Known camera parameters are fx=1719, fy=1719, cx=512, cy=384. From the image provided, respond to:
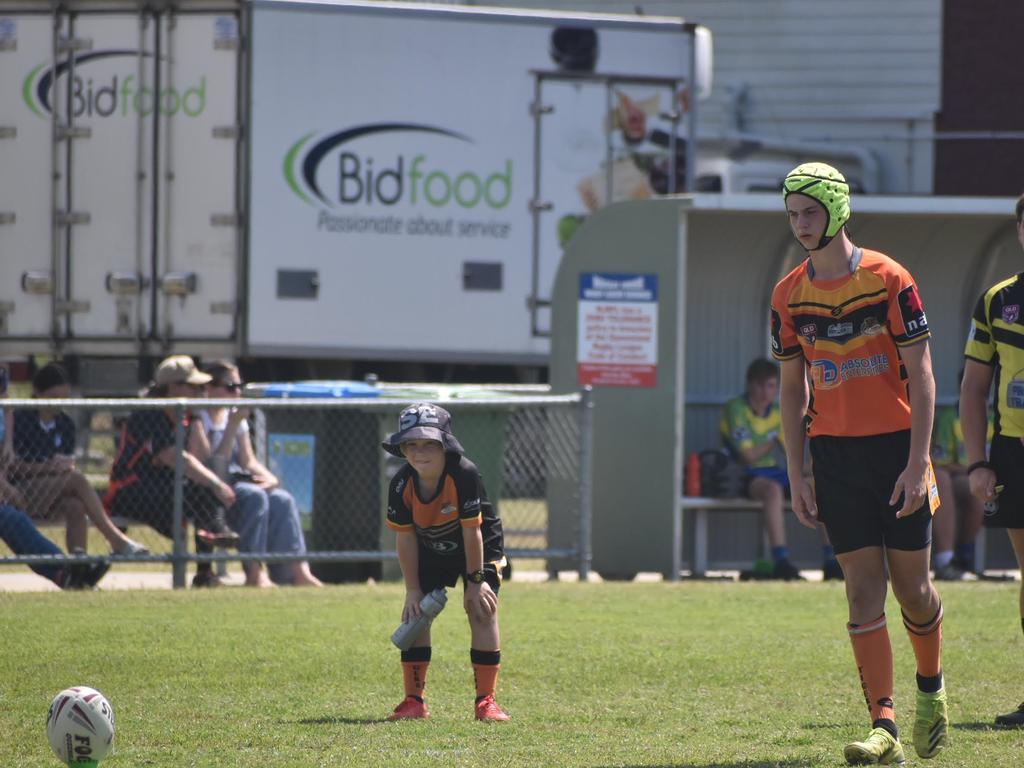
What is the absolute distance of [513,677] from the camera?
7629 mm

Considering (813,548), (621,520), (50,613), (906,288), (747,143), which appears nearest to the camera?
(906,288)

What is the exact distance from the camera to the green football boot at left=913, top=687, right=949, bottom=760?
5562 mm

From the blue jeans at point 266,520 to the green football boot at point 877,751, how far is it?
6.07m

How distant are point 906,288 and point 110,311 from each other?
12.0 m

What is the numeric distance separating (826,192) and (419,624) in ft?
7.65

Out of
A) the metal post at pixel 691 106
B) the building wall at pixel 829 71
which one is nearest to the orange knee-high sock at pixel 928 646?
the metal post at pixel 691 106

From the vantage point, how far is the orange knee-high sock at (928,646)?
568 cm

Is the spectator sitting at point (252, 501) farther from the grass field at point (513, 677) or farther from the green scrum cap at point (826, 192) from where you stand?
the green scrum cap at point (826, 192)

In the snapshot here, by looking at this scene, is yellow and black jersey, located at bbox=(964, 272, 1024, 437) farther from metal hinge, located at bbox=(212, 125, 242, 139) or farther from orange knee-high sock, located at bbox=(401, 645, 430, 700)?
metal hinge, located at bbox=(212, 125, 242, 139)

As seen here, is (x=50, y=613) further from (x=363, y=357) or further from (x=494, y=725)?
(x=363, y=357)

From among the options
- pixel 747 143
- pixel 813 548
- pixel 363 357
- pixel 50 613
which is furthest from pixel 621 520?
pixel 747 143

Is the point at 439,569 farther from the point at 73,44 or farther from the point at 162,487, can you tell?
the point at 73,44

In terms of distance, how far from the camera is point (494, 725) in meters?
6.41

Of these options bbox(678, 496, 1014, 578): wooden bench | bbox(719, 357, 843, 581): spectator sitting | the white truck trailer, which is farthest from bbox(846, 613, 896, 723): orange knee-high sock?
the white truck trailer
